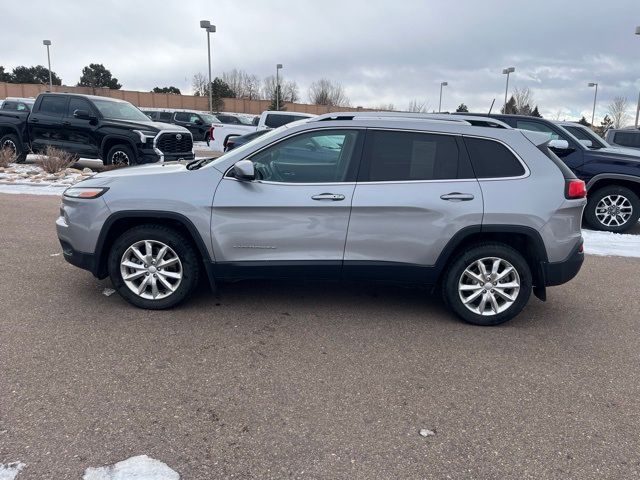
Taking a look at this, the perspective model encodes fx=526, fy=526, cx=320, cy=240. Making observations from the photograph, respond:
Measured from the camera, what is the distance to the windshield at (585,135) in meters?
9.48

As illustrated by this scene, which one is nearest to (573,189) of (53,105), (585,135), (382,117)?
(382,117)

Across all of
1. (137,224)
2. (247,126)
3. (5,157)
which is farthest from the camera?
(247,126)

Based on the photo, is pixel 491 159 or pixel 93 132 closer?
pixel 491 159

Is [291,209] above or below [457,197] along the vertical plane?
below

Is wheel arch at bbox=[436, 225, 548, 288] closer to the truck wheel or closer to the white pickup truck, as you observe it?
the truck wheel

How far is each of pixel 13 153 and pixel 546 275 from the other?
14.5 meters

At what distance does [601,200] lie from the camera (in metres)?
8.88

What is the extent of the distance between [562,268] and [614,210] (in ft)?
17.6

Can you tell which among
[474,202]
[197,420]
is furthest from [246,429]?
[474,202]

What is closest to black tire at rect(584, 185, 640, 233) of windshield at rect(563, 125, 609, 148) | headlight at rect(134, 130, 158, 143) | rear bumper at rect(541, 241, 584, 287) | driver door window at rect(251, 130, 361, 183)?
windshield at rect(563, 125, 609, 148)

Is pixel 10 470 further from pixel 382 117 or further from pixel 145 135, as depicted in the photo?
pixel 145 135

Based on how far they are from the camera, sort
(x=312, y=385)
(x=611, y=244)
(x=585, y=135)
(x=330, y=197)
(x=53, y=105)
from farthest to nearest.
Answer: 1. (x=53, y=105)
2. (x=585, y=135)
3. (x=611, y=244)
4. (x=330, y=197)
5. (x=312, y=385)

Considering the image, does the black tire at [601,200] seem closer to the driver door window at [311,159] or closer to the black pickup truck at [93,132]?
the driver door window at [311,159]

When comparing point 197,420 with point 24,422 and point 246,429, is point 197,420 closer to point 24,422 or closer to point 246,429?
point 246,429
